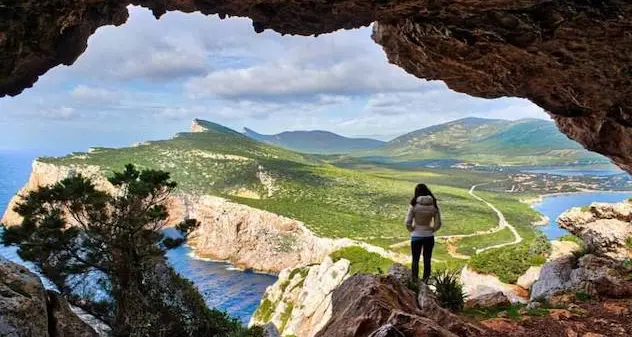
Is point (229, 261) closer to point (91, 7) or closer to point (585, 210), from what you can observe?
point (585, 210)

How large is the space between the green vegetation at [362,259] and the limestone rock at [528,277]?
20656 millimetres

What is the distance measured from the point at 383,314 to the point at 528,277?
23.4m

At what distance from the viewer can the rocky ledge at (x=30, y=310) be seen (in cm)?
1095

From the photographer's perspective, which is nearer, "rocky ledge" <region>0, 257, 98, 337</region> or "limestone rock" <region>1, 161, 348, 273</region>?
"rocky ledge" <region>0, 257, 98, 337</region>

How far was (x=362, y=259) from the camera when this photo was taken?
5178cm

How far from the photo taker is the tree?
1788 centimetres

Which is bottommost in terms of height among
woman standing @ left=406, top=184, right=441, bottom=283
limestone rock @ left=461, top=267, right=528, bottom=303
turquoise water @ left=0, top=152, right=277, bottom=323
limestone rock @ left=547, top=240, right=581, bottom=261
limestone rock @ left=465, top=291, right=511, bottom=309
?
turquoise water @ left=0, top=152, right=277, bottom=323

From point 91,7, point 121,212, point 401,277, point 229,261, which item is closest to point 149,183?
point 121,212

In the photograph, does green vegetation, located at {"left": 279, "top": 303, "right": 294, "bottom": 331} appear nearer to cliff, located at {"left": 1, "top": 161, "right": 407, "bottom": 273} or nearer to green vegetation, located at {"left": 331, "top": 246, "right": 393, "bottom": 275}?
green vegetation, located at {"left": 331, "top": 246, "right": 393, "bottom": 275}

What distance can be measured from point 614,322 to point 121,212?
1799 cm

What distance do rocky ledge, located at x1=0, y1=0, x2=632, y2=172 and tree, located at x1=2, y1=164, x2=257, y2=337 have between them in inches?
221

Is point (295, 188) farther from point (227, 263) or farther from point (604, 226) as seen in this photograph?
point (604, 226)

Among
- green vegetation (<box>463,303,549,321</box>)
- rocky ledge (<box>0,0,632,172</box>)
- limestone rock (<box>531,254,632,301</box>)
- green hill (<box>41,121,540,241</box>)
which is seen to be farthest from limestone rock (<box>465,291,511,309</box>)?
green hill (<box>41,121,540,241</box>)

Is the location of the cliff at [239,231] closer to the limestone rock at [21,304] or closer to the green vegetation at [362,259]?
the green vegetation at [362,259]
